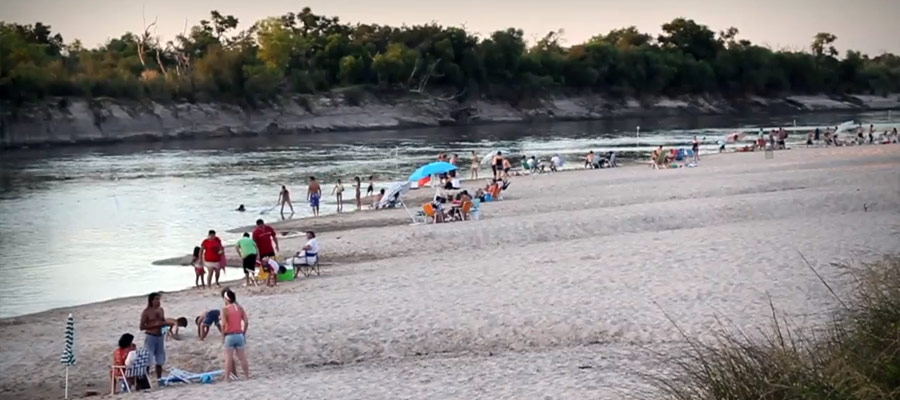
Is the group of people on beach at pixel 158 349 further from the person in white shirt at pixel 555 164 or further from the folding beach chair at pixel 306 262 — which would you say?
the person in white shirt at pixel 555 164

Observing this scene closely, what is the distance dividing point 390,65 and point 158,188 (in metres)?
80.5

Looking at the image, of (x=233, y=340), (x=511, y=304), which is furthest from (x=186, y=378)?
(x=511, y=304)

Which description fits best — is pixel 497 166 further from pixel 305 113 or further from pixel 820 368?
pixel 305 113

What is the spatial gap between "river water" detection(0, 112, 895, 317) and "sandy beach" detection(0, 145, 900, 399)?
1794 mm

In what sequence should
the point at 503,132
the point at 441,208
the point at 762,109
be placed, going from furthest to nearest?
the point at 762,109 < the point at 503,132 < the point at 441,208

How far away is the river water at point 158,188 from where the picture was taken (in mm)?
24484

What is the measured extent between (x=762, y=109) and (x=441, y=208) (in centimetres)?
13526

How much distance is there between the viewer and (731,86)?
534ft

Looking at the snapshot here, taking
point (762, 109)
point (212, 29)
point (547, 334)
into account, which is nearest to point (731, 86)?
point (762, 109)

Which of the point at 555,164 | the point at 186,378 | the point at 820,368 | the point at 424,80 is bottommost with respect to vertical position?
the point at 186,378

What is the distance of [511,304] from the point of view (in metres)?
15.7

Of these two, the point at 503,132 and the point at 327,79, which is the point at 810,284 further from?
the point at 327,79

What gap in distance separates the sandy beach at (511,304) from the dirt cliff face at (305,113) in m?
70.1

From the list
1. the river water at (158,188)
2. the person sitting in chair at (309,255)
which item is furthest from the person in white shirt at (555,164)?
the person sitting in chair at (309,255)
